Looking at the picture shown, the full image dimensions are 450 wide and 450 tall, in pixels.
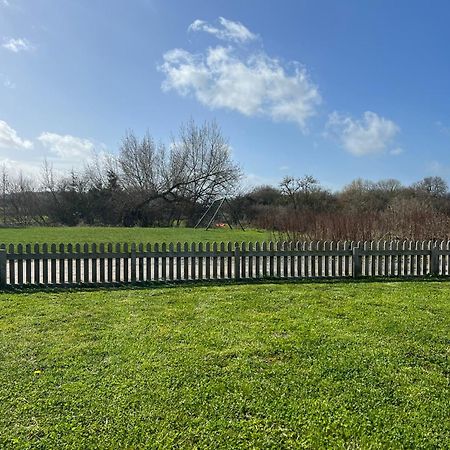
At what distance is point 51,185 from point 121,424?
1975 inches

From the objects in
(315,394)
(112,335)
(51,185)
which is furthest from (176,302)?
(51,185)

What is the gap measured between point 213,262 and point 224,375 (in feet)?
17.8

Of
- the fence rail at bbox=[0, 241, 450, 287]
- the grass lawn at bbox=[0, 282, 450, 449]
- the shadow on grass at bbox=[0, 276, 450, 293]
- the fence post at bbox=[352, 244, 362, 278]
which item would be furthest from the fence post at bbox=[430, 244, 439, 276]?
the grass lawn at bbox=[0, 282, 450, 449]

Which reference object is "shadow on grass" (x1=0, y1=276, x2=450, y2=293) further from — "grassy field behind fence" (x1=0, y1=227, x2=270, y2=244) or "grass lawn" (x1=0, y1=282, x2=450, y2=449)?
"grassy field behind fence" (x1=0, y1=227, x2=270, y2=244)

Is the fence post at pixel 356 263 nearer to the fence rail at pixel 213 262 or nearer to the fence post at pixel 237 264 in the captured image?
the fence rail at pixel 213 262

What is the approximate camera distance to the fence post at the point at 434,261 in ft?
31.7

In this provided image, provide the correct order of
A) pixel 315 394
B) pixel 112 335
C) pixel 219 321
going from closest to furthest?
pixel 315 394 < pixel 112 335 < pixel 219 321

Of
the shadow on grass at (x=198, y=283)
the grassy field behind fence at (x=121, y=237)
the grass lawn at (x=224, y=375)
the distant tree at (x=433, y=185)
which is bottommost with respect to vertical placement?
the grass lawn at (x=224, y=375)

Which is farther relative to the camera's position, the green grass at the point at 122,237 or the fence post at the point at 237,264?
the green grass at the point at 122,237

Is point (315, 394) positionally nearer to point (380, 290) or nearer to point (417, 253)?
point (380, 290)

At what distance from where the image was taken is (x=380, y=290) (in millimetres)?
7781

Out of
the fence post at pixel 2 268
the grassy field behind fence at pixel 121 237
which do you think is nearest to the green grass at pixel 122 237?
the grassy field behind fence at pixel 121 237

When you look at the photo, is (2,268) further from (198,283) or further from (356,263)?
(356,263)

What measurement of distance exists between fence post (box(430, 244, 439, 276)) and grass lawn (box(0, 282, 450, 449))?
3.85 meters
